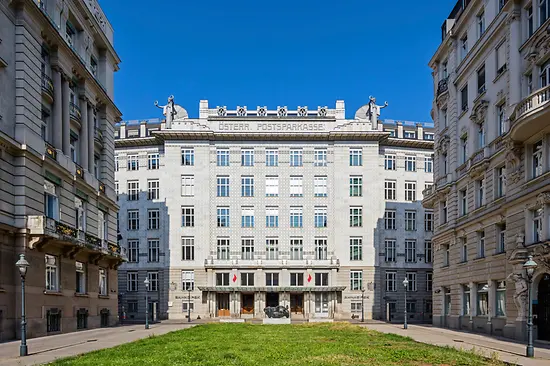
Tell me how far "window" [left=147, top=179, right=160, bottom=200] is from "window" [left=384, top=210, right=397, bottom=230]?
A: 94.8 feet

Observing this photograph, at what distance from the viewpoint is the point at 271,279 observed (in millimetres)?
70875

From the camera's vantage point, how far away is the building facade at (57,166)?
3194 centimetres

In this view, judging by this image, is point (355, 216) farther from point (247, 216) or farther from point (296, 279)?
point (247, 216)

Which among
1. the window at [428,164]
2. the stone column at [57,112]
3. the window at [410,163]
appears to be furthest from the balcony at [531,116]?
the window at [428,164]

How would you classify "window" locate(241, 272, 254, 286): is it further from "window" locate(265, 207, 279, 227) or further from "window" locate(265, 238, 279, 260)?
"window" locate(265, 207, 279, 227)

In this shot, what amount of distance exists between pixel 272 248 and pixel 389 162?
18.7 m

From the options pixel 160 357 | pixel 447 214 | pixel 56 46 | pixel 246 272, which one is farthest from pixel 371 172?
pixel 160 357

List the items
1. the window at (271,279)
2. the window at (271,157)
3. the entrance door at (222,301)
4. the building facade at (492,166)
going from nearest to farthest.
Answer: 1. the building facade at (492,166)
2. the window at (271,279)
3. the entrance door at (222,301)
4. the window at (271,157)

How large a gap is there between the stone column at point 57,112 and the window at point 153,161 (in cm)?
3648

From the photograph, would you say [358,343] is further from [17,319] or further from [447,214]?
[447,214]

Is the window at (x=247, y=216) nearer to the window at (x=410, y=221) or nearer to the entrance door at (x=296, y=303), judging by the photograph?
the entrance door at (x=296, y=303)

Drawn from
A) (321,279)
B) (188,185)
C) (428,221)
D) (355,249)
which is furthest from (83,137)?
(428,221)

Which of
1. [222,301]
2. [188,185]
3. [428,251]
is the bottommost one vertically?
[222,301]

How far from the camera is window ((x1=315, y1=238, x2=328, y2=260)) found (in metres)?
71.6
